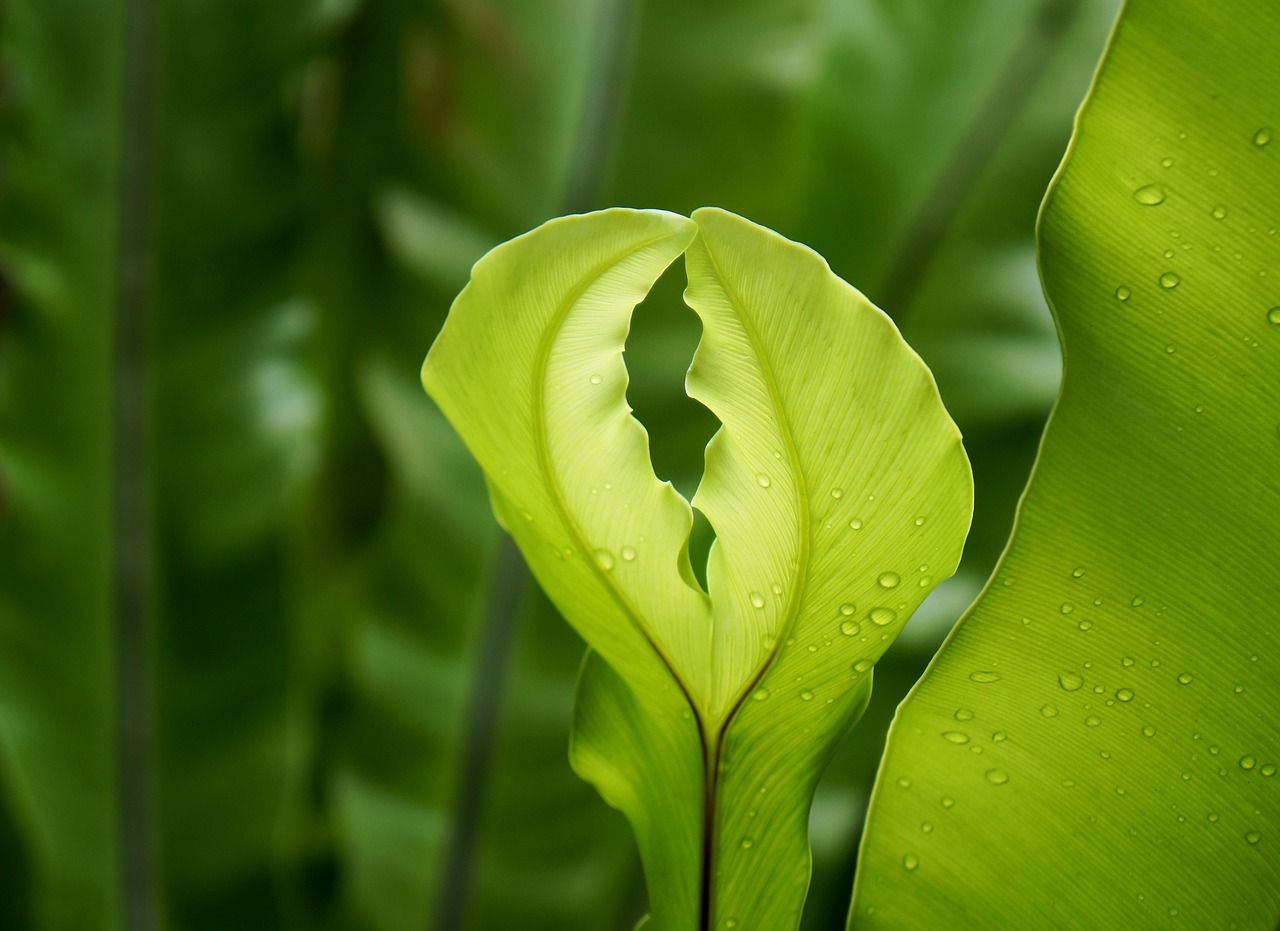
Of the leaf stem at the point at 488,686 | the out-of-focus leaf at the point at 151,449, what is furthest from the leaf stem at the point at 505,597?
the out-of-focus leaf at the point at 151,449

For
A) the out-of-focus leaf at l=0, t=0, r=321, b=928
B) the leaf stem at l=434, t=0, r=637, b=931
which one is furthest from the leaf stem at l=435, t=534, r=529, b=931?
the out-of-focus leaf at l=0, t=0, r=321, b=928

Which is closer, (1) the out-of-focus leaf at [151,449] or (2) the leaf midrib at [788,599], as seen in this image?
(2) the leaf midrib at [788,599]

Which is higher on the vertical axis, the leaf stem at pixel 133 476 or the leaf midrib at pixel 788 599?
the leaf midrib at pixel 788 599

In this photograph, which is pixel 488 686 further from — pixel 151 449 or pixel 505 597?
pixel 151 449

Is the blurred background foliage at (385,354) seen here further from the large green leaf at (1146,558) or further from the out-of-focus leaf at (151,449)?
the large green leaf at (1146,558)

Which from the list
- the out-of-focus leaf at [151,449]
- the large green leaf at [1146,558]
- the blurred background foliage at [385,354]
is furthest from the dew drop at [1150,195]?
the out-of-focus leaf at [151,449]

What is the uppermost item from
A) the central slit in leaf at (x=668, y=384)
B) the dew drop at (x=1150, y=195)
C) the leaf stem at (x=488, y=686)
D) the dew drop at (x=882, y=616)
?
the dew drop at (x=1150, y=195)

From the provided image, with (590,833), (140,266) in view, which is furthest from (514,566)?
(140,266)

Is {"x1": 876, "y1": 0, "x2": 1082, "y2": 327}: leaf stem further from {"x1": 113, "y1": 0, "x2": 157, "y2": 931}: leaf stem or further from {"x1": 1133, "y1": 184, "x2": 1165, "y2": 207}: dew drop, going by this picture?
{"x1": 113, "y1": 0, "x2": 157, "y2": 931}: leaf stem

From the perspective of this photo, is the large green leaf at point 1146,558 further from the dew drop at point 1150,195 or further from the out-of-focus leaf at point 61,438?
the out-of-focus leaf at point 61,438
